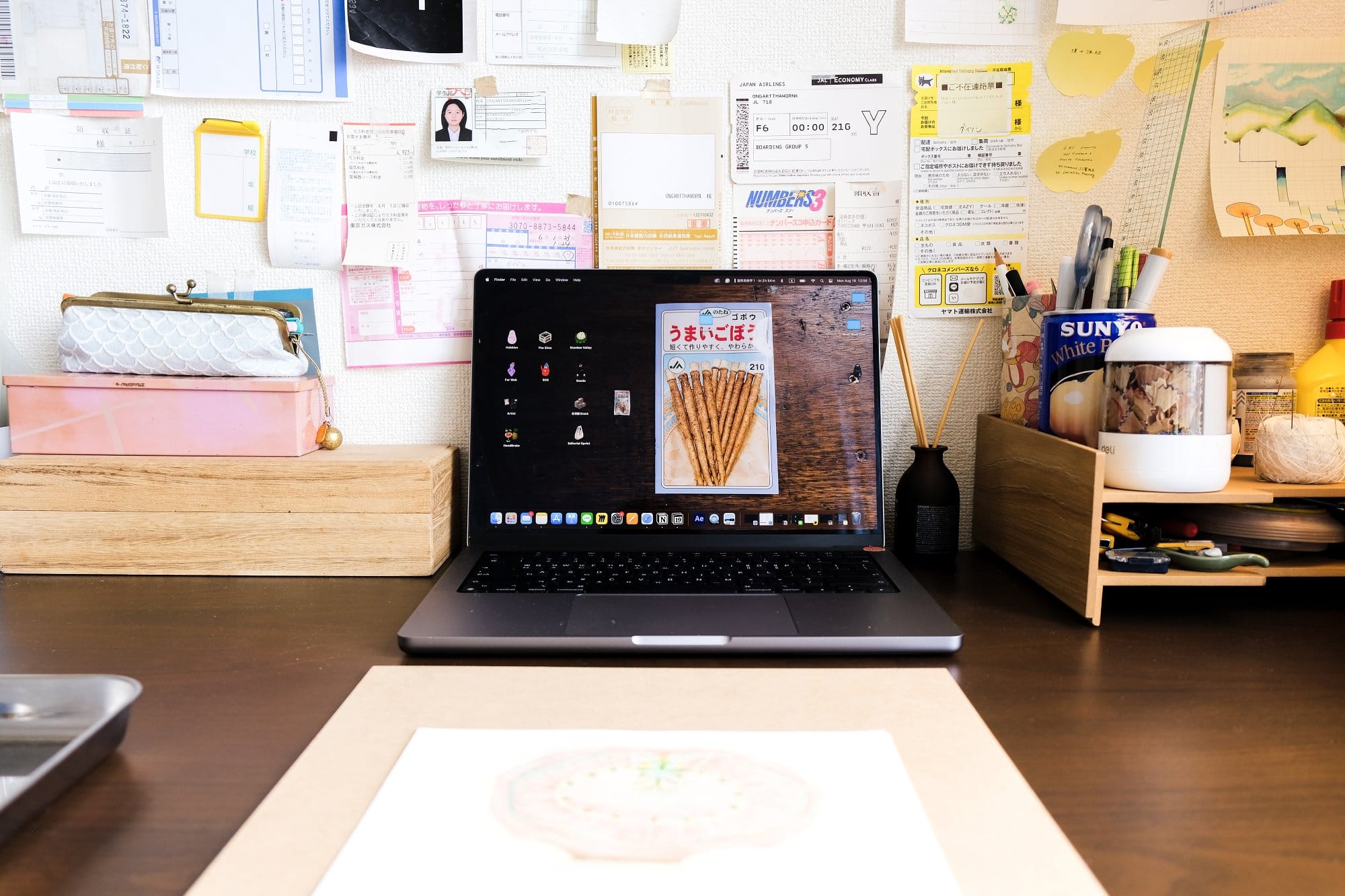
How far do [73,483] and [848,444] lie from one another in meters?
A: 0.77

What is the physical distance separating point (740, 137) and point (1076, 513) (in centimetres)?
54

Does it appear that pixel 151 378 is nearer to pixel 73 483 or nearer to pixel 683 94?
pixel 73 483

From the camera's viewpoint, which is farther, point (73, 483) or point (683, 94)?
point (683, 94)

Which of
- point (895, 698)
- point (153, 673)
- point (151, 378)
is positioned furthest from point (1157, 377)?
point (151, 378)

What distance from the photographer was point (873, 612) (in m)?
0.68

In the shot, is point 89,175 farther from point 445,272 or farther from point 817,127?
point 817,127

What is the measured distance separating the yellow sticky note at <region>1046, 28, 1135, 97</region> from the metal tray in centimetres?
105

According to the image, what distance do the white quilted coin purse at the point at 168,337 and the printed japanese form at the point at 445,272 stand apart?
119mm

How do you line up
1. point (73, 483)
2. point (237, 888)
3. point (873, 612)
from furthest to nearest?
point (73, 483)
point (873, 612)
point (237, 888)

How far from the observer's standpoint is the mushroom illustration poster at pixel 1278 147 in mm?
950

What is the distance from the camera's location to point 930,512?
2.98 ft

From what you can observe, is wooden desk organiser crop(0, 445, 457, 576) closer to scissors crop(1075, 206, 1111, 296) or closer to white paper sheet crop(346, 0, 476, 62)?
white paper sheet crop(346, 0, 476, 62)

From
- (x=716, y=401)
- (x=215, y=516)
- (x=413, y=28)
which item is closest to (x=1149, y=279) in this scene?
(x=716, y=401)

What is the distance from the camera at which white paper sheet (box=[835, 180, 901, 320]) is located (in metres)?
0.97
